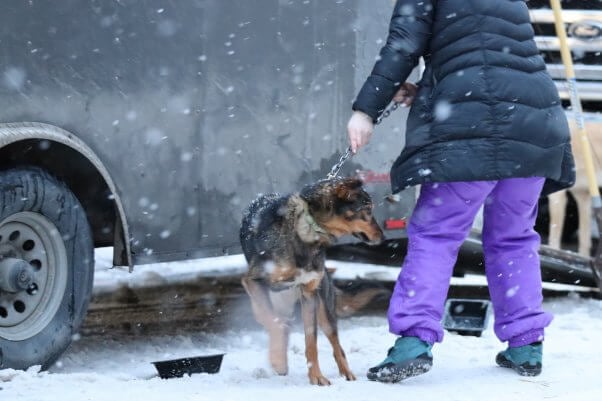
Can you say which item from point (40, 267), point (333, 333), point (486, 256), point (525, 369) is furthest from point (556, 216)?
point (40, 267)

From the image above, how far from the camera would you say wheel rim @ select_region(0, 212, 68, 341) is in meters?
4.76

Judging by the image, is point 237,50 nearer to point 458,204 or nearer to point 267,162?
point 267,162

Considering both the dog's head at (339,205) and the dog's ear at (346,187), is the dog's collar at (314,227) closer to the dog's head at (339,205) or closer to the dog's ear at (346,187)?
the dog's head at (339,205)

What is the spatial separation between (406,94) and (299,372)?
138cm

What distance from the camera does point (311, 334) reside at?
501cm

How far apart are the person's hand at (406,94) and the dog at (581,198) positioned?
12.5 ft

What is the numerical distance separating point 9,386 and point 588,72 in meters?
5.84

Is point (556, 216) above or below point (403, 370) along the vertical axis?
below

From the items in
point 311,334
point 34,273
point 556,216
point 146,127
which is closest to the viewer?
point 34,273

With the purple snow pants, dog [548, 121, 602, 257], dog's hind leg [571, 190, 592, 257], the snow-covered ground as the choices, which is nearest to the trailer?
the snow-covered ground

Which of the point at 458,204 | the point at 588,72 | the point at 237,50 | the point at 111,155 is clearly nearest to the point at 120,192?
the point at 111,155

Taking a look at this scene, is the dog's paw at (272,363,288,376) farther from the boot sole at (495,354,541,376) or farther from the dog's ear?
the boot sole at (495,354,541,376)

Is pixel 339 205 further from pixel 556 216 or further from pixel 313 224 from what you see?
pixel 556 216

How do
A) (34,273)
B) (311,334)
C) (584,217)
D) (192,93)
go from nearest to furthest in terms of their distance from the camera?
(34,273) < (311,334) < (192,93) < (584,217)
